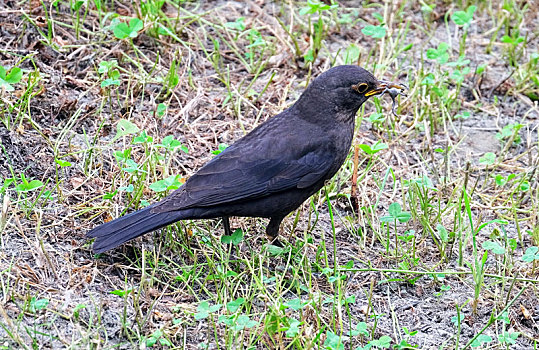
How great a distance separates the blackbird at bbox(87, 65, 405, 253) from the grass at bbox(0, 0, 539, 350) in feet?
0.63

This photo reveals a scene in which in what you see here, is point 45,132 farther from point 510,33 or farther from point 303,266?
point 510,33

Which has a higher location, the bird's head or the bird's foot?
the bird's head

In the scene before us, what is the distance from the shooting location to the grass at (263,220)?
14.2 ft

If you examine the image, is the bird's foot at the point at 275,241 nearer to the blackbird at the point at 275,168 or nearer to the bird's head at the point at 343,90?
the blackbird at the point at 275,168

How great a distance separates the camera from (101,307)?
4.18 meters

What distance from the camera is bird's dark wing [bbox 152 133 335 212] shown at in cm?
487

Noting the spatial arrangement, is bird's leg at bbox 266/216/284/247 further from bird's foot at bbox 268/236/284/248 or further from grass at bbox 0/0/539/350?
grass at bbox 0/0/539/350

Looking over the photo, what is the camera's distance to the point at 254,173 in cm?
502

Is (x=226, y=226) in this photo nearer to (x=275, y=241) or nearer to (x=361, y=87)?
(x=275, y=241)

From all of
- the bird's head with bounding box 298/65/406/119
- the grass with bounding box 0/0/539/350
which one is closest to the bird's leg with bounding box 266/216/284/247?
the grass with bounding box 0/0/539/350

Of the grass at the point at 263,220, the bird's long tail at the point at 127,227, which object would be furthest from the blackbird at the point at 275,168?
the grass at the point at 263,220

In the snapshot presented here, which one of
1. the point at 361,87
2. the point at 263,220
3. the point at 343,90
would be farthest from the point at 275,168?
the point at 361,87

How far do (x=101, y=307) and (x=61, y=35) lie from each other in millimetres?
3126

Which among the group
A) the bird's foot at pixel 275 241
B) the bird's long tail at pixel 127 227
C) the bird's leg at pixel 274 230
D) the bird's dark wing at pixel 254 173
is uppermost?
the bird's dark wing at pixel 254 173
